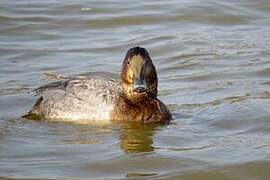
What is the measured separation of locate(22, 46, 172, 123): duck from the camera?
10.5 m

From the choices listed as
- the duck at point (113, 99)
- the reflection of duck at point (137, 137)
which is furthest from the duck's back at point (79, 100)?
the reflection of duck at point (137, 137)

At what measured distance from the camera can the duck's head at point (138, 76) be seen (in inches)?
410

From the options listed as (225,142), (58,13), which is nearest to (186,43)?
A: (58,13)

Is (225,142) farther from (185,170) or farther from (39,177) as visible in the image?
(39,177)

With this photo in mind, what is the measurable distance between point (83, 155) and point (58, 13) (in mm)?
8540

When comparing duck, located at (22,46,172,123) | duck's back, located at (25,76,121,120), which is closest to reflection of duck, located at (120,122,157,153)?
duck, located at (22,46,172,123)

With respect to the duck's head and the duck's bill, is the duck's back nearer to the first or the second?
the duck's head

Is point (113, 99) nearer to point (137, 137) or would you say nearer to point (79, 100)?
point (79, 100)

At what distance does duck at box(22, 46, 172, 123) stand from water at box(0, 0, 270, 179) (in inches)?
7.3

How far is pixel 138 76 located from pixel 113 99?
0.43 metres

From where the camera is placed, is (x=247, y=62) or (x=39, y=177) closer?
(x=39, y=177)

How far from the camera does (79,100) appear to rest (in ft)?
34.8

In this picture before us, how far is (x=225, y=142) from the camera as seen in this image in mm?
9406

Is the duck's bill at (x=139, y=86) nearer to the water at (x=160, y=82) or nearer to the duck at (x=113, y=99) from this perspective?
the duck at (x=113, y=99)
